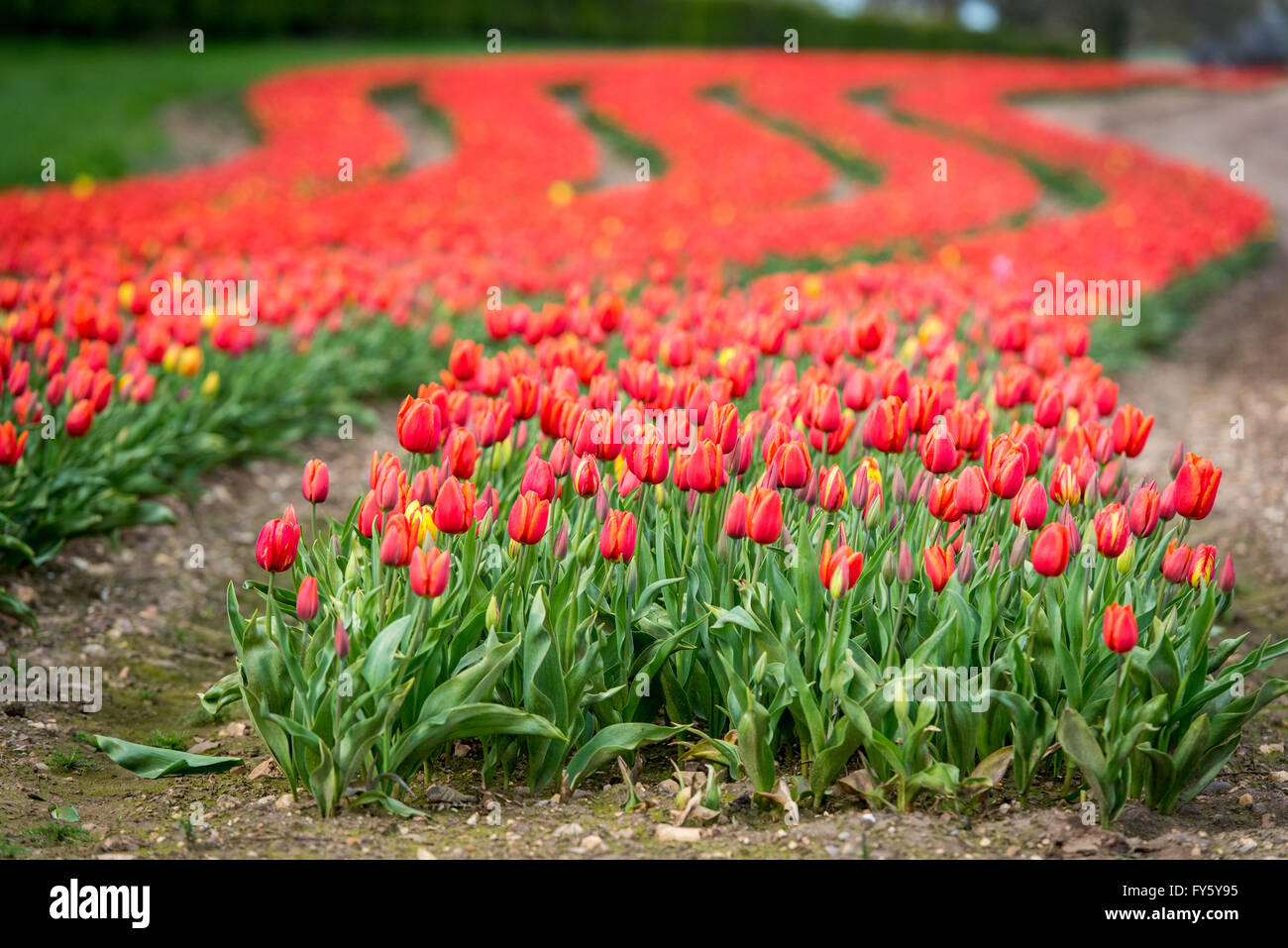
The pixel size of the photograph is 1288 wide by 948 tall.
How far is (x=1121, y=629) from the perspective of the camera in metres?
2.80

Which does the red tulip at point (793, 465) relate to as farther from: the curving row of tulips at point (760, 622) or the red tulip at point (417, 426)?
the red tulip at point (417, 426)

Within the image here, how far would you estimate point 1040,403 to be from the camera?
13.0 feet

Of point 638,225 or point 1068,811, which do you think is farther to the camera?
point 638,225

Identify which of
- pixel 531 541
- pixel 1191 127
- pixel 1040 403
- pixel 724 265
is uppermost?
pixel 1191 127

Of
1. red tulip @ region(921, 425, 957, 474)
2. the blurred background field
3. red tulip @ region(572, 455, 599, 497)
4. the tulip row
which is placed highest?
the blurred background field

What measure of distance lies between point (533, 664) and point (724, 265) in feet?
21.2

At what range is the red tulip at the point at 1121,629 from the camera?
110 inches

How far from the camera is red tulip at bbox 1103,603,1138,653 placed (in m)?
2.80

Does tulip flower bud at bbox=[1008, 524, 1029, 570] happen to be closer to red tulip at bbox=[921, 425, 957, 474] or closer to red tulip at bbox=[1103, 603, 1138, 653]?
red tulip at bbox=[921, 425, 957, 474]

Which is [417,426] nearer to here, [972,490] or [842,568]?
[842,568]

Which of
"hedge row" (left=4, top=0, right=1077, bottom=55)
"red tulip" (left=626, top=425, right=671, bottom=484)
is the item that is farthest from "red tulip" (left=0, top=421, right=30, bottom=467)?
"hedge row" (left=4, top=0, right=1077, bottom=55)

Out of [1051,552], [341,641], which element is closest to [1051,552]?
[1051,552]
